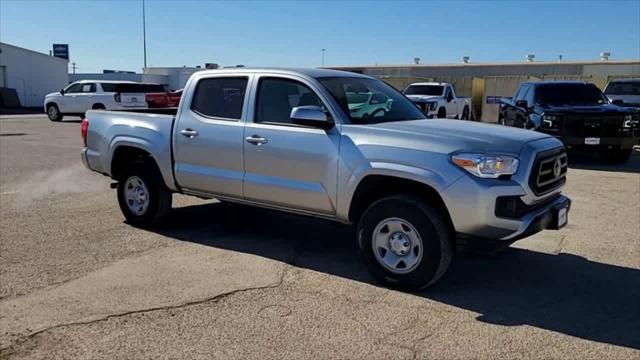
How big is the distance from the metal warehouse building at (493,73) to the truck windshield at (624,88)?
9749 millimetres

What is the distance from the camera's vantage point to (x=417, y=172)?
15.3ft

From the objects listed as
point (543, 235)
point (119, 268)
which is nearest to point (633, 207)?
point (543, 235)

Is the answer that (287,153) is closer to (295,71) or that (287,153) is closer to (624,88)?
(295,71)

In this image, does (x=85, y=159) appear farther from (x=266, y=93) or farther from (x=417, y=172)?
(x=417, y=172)

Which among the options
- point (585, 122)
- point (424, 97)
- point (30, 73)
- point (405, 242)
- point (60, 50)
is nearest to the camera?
point (405, 242)

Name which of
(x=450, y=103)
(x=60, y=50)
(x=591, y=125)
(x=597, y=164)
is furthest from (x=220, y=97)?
(x=60, y=50)

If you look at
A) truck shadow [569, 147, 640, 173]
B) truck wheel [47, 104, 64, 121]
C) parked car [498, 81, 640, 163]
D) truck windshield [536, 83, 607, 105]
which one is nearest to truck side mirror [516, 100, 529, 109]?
parked car [498, 81, 640, 163]

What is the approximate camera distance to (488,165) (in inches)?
177

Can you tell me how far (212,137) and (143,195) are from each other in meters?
1.47

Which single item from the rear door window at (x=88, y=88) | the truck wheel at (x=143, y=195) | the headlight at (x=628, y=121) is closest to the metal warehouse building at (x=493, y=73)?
the rear door window at (x=88, y=88)

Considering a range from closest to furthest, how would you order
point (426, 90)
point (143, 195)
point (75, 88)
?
point (143, 195)
point (426, 90)
point (75, 88)

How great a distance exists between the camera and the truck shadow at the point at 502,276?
4.41 m

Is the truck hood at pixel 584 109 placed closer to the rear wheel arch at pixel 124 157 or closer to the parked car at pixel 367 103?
the parked car at pixel 367 103

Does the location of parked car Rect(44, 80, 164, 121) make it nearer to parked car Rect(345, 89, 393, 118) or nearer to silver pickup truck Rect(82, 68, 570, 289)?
silver pickup truck Rect(82, 68, 570, 289)
